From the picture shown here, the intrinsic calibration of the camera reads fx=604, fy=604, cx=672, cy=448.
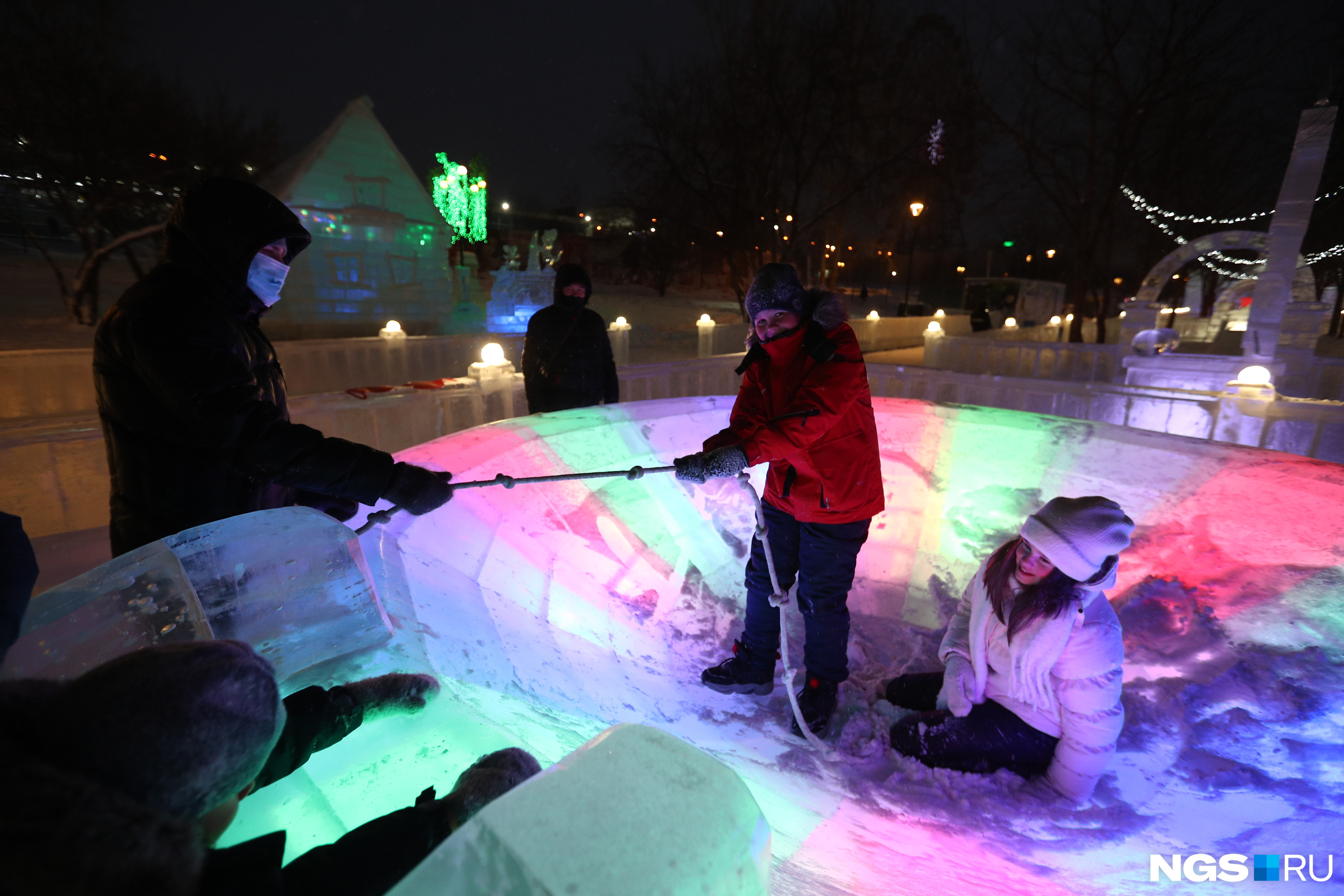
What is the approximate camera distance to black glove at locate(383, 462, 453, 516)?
177 centimetres

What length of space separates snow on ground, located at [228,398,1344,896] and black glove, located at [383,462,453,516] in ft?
1.20

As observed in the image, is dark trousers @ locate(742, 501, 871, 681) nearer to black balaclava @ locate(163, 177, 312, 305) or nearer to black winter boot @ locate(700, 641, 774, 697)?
black winter boot @ locate(700, 641, 774, 697)

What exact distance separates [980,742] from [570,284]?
11.5ft

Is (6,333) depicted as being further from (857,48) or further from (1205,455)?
(857,48)

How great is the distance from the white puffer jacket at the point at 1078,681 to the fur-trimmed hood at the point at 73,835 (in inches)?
89.5

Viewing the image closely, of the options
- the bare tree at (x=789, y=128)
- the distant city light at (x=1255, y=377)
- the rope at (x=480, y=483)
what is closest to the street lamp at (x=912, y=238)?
the bare tree at (x=789, y=128)

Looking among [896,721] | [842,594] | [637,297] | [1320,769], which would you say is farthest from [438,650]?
[637,297]

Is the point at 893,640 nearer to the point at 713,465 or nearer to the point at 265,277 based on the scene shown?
the point at 713,465

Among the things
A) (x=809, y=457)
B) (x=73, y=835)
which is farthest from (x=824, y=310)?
(x=73, y=835)

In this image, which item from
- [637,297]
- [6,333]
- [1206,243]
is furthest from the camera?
[637,297]

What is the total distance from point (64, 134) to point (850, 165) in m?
15.1

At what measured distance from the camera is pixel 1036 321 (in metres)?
27.6

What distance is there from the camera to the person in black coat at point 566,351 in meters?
4.22

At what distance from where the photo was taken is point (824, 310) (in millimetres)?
2330
